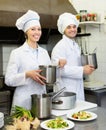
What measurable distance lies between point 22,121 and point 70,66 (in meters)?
0.96

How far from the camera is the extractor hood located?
8.28 feet

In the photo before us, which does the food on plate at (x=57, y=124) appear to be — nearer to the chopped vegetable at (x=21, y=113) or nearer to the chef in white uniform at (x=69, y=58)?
the chopped vegetable at (x=21, y=113)

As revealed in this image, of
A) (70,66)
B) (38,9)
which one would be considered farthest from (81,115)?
(38,9)

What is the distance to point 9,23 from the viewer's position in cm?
254

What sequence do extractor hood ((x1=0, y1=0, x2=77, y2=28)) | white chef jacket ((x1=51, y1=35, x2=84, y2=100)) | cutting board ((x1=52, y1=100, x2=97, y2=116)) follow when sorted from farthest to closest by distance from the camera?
1. extractor hood ((x1=0, y1=0, x2=77, y2=28))
2. white chef jacket ((x1=51, y1=35, x2=84, y2=100))
3. cutting board ((x1=52, y1=100, x2=97, y2=116))

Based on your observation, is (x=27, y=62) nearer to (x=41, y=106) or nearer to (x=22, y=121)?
(x=41, y=106)

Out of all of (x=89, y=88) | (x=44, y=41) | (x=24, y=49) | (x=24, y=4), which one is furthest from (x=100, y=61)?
(x=24, y=49)

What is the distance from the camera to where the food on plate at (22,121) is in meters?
1.19

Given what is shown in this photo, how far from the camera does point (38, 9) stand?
2.78 m

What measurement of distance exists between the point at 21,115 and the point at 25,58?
57 centimetres

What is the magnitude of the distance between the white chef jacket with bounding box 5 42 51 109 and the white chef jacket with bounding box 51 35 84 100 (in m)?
0.25

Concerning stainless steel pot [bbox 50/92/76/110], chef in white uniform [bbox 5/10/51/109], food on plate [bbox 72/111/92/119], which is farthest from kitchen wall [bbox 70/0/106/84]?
food on plate [bbox 72/111/92/119]

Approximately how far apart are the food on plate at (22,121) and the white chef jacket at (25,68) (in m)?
0.40

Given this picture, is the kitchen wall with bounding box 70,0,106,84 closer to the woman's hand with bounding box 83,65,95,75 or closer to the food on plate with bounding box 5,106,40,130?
the woman's hand with bounding box 83,65,95,75
